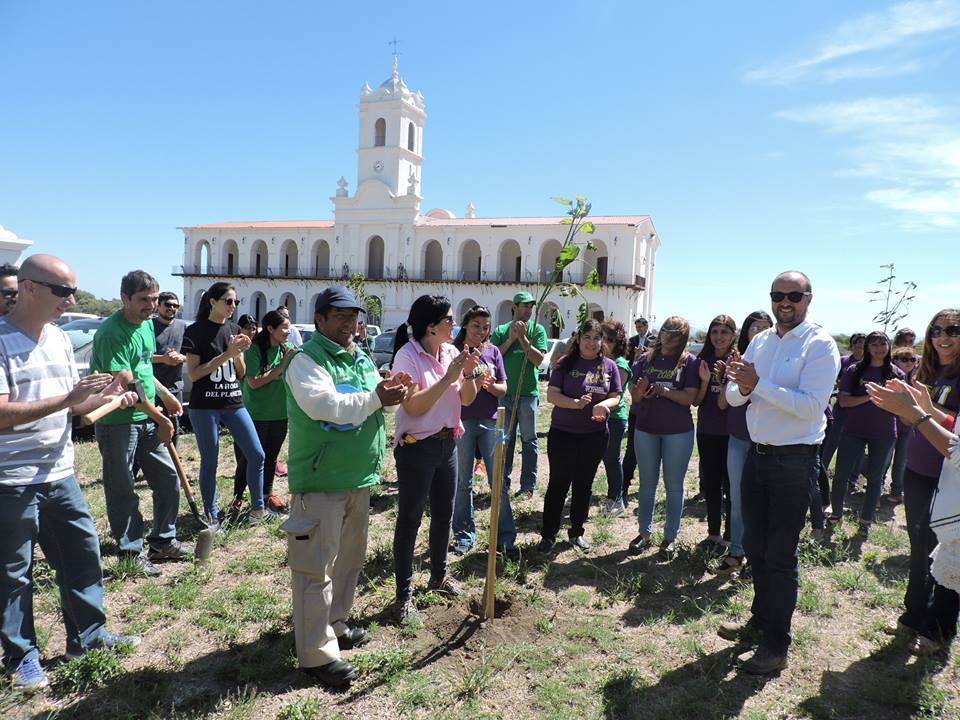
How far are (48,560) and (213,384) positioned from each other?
6.39 ft

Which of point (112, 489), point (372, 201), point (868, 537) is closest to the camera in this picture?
point (112, 489)

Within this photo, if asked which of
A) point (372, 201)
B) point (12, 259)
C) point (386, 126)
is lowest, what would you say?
point (12, 259)

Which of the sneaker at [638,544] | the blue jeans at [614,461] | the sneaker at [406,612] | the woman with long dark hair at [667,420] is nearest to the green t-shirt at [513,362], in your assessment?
the blue jeans at [614,461]

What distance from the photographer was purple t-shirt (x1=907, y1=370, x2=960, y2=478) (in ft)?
11.7

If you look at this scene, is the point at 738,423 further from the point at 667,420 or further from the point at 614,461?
the point at 614,461

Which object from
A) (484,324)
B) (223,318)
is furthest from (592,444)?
(223,318)

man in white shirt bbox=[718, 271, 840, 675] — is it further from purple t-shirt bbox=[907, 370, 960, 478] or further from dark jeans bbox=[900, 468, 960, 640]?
dark jeans bbox=[900, 468, 960, 640]

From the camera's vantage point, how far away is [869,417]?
18.2ft

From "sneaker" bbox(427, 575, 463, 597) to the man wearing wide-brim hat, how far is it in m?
1.02

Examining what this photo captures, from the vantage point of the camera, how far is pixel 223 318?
493 centimetres

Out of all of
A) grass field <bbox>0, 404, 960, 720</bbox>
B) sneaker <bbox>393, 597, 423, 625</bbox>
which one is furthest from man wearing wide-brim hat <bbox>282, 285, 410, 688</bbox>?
sneaker <bbox>393, 597, 423, 625</bbox>

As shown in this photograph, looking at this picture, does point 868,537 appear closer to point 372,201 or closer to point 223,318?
point 223,318

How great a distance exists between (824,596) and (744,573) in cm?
52

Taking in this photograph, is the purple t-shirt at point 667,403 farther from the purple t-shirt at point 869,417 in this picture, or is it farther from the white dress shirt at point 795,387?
the purple t-shirt at point 869,417
